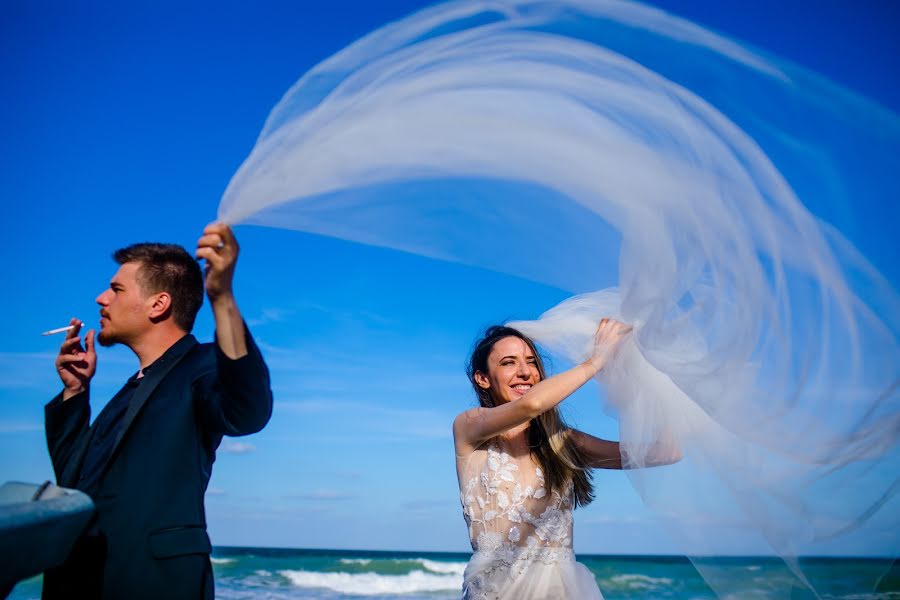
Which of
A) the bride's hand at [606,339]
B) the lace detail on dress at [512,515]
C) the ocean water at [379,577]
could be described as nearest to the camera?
the bride's hand at [606,339]

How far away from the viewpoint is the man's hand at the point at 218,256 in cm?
254

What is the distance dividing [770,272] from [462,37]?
1.80 metres

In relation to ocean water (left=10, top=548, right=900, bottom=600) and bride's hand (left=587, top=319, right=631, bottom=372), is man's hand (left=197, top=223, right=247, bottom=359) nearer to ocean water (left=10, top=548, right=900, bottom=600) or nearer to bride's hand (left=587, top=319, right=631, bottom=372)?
bride's hand (left=587, top=319, right=631, bottom=372)

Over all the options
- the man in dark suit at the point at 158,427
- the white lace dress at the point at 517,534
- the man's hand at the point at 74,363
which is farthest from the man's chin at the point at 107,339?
the white lace dress at the point at 517,534

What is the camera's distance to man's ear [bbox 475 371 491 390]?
4.56m

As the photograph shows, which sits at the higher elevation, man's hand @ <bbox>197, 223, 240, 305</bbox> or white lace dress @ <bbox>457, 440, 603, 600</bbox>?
man's hand @ <bbox>197, 223, 240, 305</bbox>

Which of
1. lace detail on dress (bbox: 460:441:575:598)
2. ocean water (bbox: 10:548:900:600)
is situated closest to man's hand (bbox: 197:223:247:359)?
lace detail on dress (bbox: 460:441:575:598)

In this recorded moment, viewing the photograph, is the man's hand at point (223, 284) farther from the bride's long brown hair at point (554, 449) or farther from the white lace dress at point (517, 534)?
the bride's long brown hair at point (554, 449)

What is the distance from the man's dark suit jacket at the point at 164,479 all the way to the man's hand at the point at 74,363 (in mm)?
514

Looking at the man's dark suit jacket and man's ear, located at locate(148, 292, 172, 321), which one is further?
man's ear, located at locate(148, 292, 172, 321)

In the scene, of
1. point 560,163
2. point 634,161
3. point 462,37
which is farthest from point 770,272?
point 462,37

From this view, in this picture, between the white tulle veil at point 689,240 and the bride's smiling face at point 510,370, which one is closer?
the white tulle veil at point 689,240

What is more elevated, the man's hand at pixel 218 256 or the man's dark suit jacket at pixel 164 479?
the man's hand at pixel 218 256

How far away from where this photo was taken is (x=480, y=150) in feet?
11.3
